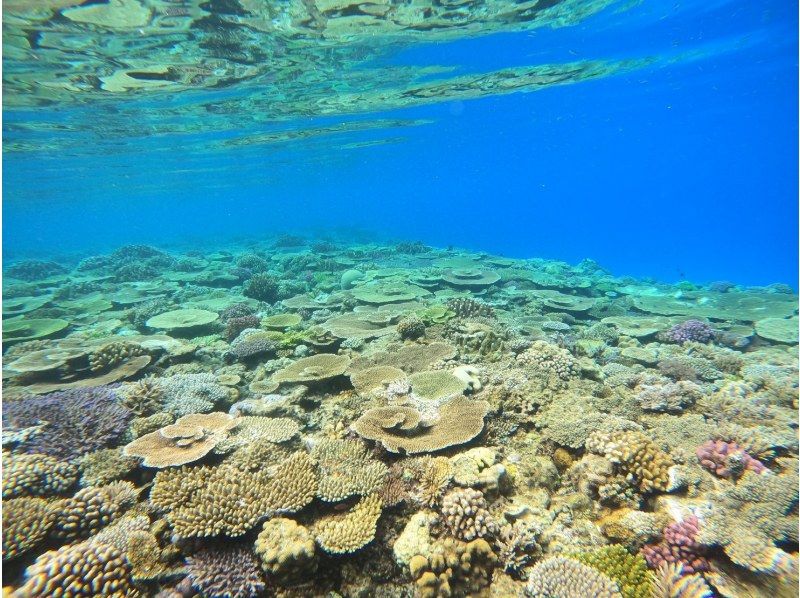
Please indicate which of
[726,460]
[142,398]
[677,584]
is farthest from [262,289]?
[677,584]

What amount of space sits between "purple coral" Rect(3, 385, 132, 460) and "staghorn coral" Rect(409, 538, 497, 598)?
4.32 meters

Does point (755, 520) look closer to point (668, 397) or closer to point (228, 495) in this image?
Result: point (668, 397)

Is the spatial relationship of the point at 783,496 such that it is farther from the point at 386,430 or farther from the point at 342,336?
the point at 342,336

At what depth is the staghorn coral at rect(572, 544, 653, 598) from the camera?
3.47 meters

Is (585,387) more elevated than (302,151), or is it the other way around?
(302,151)

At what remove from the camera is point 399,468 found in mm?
4543

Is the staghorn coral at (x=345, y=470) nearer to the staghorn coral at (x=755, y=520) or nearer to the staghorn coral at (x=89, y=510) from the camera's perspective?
the staghorn coral at (x=89, y=510)

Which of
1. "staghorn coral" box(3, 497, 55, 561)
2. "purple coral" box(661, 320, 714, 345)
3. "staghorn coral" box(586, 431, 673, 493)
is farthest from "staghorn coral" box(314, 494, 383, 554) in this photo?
"purple coral" box(661, 320, 714, 345)

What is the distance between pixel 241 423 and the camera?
5.32m

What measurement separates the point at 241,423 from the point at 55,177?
48.8 metres

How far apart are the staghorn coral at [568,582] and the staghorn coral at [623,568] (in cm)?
15

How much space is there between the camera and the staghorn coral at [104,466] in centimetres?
433

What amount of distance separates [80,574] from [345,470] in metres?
2.36

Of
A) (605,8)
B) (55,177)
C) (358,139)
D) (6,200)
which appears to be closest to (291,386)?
(605,8)
